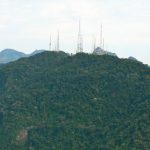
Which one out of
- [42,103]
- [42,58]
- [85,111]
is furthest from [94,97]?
[42,58]

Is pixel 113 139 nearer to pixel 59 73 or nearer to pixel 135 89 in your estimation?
pixel 135 89

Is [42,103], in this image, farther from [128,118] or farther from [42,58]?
[42,58]

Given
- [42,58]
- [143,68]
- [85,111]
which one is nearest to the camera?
[85,111]

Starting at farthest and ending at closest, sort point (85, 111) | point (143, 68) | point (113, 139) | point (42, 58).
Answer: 1. point (42, 58)
2. point (143, 68)
3. point (85, 111)
4. point (113, 139)

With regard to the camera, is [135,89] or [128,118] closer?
[128,118]

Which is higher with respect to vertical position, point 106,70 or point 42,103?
point 106,70

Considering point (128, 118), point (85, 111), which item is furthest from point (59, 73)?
point (128, 118)
